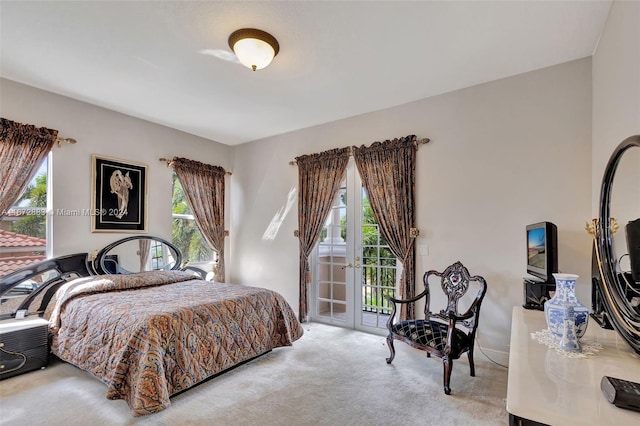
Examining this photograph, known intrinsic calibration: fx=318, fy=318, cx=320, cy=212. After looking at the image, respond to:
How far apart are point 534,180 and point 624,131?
1180mm

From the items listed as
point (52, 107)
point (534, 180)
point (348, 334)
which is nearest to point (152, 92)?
point (52, 107)

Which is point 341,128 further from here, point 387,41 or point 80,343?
point 80,343

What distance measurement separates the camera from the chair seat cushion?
264cm

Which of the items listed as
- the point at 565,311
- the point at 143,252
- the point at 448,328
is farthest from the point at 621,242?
the point at 143,252

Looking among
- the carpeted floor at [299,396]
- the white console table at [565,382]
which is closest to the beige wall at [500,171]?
the carpeted floor at [299,396]

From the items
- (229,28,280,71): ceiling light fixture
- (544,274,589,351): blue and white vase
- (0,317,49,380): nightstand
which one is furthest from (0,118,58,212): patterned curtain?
(544,274,589,351): blue and white vase

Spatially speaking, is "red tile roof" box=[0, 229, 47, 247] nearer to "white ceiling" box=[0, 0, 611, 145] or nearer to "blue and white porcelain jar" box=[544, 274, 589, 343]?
"white ceiling" box=[0, 0, 611, 145]

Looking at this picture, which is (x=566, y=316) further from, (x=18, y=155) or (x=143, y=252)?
(x=18, y=155)

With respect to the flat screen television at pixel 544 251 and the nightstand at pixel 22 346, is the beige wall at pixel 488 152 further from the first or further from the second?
the nightstand at pixel 22 346

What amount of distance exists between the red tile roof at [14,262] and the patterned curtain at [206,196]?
192cm

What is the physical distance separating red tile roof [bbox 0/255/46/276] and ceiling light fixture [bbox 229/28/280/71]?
3031mm

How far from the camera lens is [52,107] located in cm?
350

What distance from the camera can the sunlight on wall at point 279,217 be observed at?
4.77 m

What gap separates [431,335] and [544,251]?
1113 millimetres
